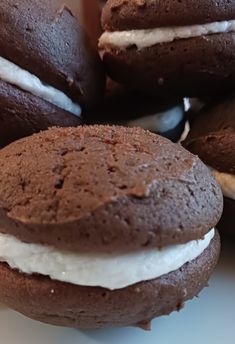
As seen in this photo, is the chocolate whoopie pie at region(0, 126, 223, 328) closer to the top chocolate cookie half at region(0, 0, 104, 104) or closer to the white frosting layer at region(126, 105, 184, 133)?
the top chocolate cookie half at region(0, 0, 104, 104)

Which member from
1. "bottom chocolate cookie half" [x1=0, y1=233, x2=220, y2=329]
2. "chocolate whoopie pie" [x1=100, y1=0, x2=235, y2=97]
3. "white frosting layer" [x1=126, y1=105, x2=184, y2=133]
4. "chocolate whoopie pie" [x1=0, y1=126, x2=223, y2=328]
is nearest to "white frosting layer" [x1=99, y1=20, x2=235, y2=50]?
"chocolate whoopie pie" [x1=100, y1=0, x2=235, y2=97]

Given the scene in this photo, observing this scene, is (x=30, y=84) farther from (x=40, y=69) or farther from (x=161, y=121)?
(x=161, y=121)

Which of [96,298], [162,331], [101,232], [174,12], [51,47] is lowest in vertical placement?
[162,331]

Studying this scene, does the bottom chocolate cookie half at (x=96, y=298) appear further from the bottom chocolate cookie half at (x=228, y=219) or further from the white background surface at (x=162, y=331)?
the bottom chocolate cookie half at (x=228, y=219)

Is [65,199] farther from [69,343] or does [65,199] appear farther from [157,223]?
[69,343]

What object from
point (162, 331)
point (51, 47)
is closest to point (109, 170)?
point (162, 331)
